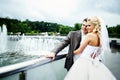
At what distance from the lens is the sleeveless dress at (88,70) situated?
2.19 meters

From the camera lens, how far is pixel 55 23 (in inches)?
4112

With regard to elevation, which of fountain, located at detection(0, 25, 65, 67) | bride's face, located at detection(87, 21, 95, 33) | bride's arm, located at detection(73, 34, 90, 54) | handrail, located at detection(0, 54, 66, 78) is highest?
bride's face, located at detection(87, 21, 95, 33)

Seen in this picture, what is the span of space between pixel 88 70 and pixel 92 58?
0.59 feet

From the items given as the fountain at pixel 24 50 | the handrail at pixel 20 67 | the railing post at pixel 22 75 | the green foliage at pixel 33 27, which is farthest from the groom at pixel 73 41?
the green foliage at pixel 33 27

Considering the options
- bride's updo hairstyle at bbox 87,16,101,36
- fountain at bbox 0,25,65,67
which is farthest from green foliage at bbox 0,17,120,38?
bride's updo hairstyle at bbox 87,16,101,36

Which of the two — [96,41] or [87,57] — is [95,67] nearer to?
[87,57]

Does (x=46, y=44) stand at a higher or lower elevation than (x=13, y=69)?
lower

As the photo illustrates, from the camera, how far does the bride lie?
220cm

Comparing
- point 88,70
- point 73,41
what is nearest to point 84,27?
point 73,41

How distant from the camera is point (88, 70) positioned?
7.29 feet

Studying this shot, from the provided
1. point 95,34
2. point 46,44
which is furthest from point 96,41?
point 46,44

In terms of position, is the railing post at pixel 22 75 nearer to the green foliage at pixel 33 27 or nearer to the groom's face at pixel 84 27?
the groom's face at pixel 84 27

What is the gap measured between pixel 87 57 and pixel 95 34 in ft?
0.94

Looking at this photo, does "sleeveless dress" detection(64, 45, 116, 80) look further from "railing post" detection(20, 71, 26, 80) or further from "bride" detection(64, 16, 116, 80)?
"railing post" detection(20, 71, 26, 80)
